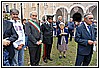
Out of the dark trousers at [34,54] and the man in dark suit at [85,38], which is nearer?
the man in dark suit at [85,38]

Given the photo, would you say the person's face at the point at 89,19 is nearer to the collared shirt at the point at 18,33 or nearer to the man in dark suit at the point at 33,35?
the man in dark suit at the point at 33,35

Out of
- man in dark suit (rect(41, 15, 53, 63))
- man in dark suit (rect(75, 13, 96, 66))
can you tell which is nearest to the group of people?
man in dark suit (rect(75, 13, 96, 66))

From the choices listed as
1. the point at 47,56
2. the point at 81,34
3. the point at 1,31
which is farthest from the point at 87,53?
the point at 47,56

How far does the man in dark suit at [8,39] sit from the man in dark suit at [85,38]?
116cm

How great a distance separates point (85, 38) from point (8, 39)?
1.39 meters

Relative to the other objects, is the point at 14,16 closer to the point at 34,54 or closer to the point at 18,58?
the point at 18,58

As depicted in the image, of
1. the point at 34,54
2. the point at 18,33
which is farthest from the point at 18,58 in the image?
the point at 18,33

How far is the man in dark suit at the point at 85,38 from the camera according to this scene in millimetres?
4109

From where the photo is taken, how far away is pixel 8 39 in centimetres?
402

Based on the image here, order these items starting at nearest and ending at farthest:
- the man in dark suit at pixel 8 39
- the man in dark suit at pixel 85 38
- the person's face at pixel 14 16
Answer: the man in dark suit at pixel 8 39
the man in dark suit at pixel 85 38
the person's face at pixel 14 16

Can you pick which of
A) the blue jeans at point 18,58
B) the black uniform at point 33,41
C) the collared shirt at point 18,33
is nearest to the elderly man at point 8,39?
the collared shirt at point 18,33

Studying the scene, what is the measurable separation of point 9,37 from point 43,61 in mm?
1965

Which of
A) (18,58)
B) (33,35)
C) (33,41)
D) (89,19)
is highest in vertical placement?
(89,19)

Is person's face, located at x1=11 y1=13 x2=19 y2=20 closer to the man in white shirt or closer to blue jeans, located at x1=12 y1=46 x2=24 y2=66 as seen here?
the man in white shirt
